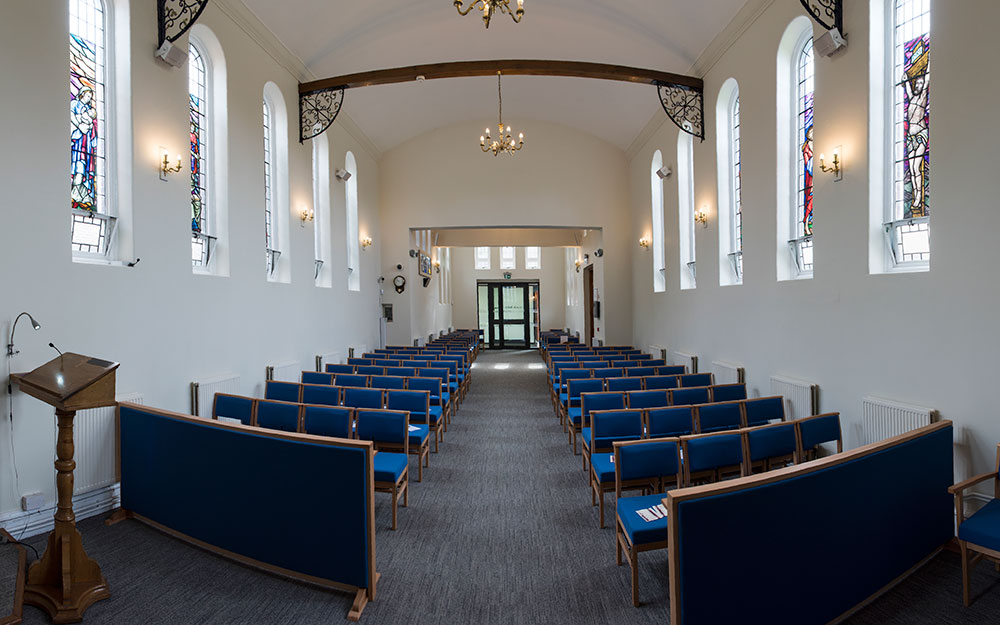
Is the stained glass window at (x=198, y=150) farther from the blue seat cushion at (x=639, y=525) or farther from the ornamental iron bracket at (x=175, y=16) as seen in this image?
the blue seat cushion at (x=639, y=525)

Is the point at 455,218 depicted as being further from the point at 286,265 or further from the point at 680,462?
the point at 680,462

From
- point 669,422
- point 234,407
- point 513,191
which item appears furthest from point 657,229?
point 234,407

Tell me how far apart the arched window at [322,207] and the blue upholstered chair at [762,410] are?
6634mm

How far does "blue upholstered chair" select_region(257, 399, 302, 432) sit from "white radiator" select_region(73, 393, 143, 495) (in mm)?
1019

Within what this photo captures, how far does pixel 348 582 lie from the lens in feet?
7.97

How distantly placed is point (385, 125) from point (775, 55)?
725 cm

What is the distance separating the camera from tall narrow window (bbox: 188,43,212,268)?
16.6ft

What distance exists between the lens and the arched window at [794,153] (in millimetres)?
4848

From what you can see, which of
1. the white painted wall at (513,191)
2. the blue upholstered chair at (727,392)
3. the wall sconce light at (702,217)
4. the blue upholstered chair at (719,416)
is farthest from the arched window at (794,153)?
the white painted wall at (513,191)

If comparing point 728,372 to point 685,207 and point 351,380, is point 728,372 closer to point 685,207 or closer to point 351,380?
point 685,207

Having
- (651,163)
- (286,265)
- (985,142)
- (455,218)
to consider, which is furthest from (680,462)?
(455,218)

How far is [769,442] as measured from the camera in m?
3.09

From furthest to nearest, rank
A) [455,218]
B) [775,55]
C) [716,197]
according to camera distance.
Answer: [455,218], [716,197], [775,55]

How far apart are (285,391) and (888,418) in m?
5.43
